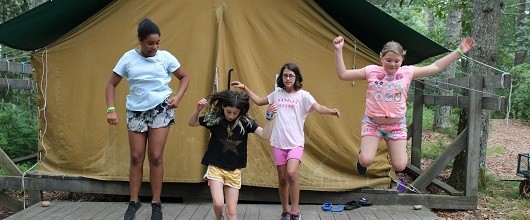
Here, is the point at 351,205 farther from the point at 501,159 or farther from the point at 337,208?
the point at 501,159

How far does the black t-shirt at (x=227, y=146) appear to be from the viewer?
145 inches

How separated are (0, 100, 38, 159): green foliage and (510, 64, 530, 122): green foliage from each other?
14842 mm

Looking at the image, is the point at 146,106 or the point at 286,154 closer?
the point at 146,106

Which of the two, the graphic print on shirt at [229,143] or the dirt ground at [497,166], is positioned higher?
the graphic print on shirt at [229,143]

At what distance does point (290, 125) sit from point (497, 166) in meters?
7.63

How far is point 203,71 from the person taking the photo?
5258 mm

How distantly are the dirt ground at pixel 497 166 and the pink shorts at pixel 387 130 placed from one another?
5.50 feet

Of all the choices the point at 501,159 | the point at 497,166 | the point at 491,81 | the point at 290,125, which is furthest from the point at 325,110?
the point at 501,159

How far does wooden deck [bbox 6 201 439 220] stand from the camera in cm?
460

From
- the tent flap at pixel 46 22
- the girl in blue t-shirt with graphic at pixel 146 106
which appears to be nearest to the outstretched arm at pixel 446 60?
the girl in blue t-shirt with graphic at pixel 146 106

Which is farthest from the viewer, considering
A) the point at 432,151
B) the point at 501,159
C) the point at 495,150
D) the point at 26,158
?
the point at 495,150

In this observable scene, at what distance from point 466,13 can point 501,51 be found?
19.0 feet

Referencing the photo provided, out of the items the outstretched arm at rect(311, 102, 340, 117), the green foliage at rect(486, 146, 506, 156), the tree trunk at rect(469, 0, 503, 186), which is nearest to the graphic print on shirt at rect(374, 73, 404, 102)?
the outstretched arm at rect(311, 102, 340, 117)

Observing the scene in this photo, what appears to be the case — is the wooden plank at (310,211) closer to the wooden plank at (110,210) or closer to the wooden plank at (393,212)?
the wooden plank at (393,212)
